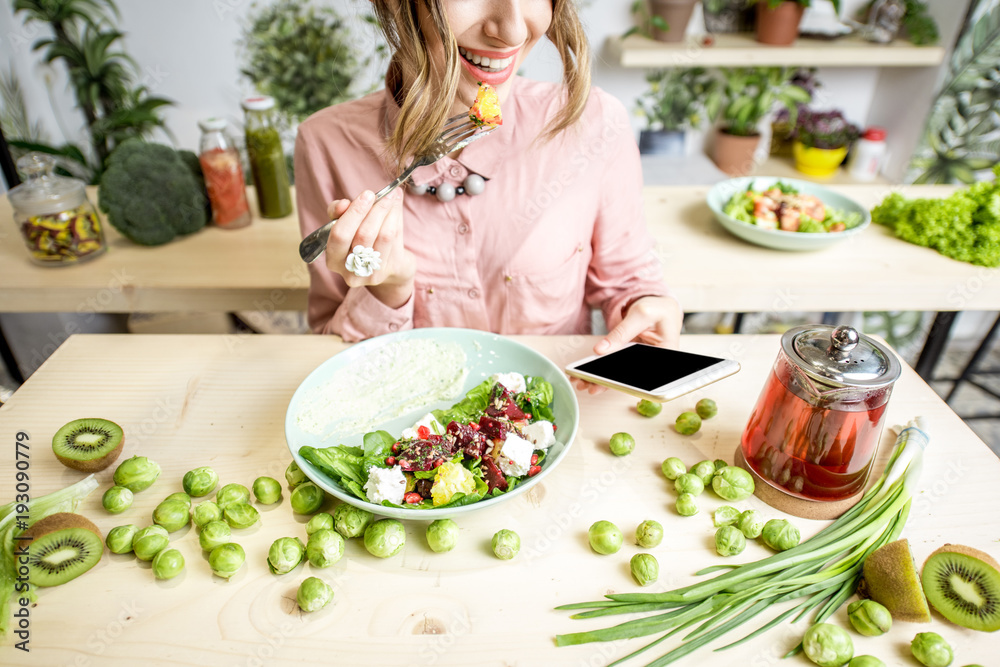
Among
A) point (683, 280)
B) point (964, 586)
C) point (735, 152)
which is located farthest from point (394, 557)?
point (735, 152)

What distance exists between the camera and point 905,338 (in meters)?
3.39

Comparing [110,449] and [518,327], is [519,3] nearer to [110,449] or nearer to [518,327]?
[518,327]

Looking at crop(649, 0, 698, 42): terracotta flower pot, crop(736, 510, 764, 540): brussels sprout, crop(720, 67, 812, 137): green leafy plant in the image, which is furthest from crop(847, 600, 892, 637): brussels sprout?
crop(720, 67, 812, 137): green leafy plant

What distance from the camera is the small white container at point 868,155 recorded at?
3213mm

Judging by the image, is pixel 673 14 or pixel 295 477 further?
pixel 673 14

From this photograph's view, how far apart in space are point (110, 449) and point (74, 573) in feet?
0.73

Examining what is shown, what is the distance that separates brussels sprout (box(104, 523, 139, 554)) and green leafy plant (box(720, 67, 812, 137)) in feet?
11.1

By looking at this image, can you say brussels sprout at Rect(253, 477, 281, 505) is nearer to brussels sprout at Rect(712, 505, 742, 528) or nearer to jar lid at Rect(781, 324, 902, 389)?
brussels sprout at Rect(712, 505, 742, 528)

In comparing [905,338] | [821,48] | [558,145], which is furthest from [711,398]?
[905,338]

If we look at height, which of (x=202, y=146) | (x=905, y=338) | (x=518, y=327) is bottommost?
(x=905, y=338)

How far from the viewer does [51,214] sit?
1741 millimetres

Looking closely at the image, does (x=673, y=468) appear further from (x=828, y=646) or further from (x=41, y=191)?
(x=41, y=191)

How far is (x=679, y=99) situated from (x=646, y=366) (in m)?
2.83

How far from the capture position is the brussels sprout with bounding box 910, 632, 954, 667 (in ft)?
2.28
